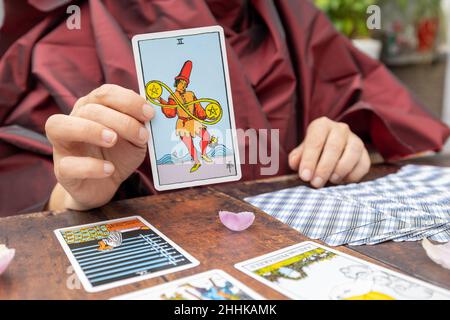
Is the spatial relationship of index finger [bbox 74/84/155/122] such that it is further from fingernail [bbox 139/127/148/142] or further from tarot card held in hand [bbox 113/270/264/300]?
tarot card held in hand [bbox 113/270/264/300]

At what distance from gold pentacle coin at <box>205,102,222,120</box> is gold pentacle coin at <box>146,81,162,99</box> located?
0.09 m

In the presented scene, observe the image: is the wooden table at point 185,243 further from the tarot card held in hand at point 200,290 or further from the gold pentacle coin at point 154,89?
the gold pentacle coin at point 154,89

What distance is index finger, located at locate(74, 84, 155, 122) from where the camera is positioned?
77 centimetres

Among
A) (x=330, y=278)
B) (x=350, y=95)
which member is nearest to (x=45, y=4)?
(x=350, y=95)

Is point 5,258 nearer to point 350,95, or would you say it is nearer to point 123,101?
point 123,101

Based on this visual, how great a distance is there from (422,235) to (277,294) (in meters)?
0.31

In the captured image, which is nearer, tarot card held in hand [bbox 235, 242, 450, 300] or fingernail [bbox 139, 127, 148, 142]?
tarot card held in hand [bbox 235, 242, 450, 300]

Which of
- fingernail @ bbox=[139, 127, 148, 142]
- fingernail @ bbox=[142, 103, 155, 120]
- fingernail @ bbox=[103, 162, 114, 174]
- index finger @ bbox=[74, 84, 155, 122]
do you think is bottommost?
fingernail @ bbox=[103, 162, 114, 174]

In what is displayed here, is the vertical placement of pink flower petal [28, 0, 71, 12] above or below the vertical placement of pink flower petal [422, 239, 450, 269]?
above

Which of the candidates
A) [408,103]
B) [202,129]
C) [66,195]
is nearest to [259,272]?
[202,129]

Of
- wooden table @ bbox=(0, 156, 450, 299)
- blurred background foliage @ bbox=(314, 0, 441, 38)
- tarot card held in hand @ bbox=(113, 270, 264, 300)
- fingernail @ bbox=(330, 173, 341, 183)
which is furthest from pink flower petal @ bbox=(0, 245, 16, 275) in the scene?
blurred background foliage @ bbox=(314, 0, 441, 38)

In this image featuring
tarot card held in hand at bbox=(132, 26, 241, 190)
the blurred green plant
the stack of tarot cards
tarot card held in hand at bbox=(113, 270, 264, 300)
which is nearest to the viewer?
tarot card held in hand at bbox=(113, 270, 264, 300)

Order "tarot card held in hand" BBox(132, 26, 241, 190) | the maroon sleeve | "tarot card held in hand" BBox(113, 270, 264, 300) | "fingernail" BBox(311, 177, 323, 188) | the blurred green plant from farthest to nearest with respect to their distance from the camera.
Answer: the blurred green plant → the maroon sleeve → "fingernail" BBox(311, 177, 323, 188) → "tarot card held in hand" BBox(132, 26, 241, 190) → "tarot card held in hand" BBox(113, 270, 264, 300)
